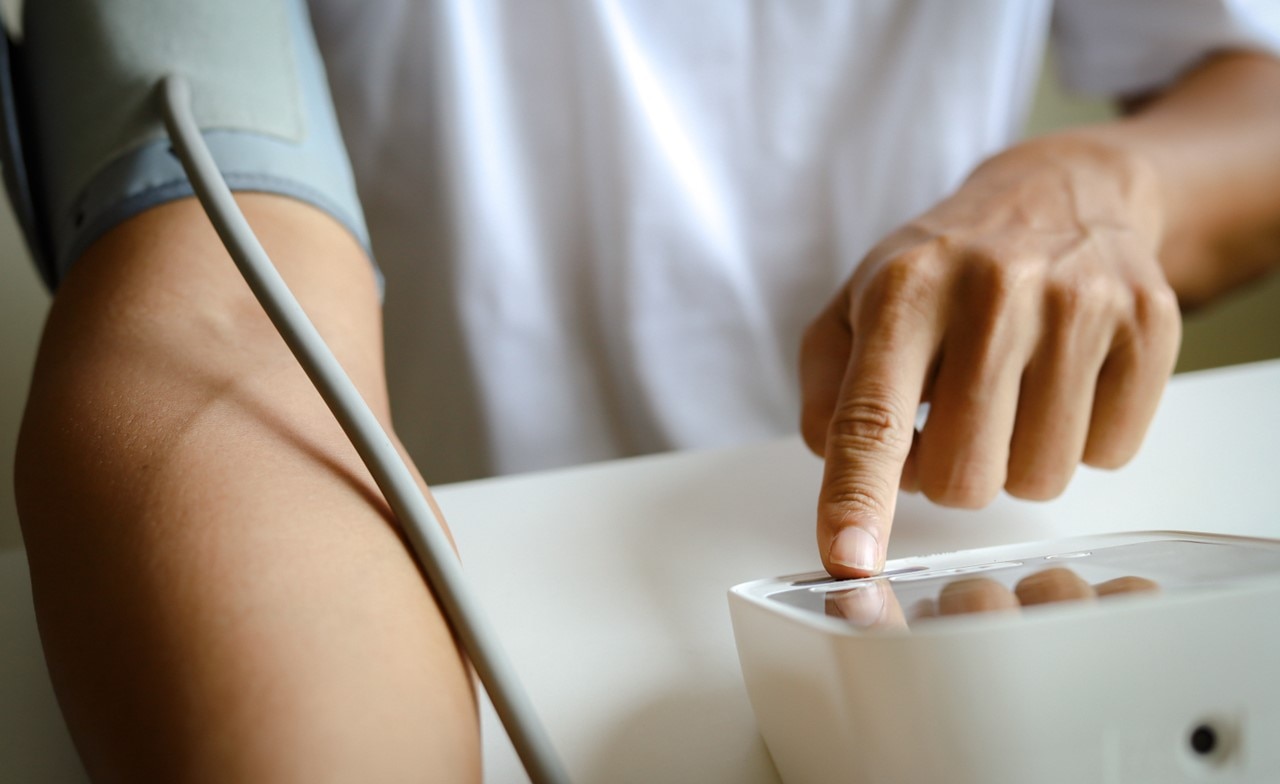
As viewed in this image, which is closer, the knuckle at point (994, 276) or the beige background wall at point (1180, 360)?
the knuckle at point (994, 276)

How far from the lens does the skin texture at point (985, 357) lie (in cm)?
28

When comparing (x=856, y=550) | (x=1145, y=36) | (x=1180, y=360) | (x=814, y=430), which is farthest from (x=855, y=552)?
(x=1180, y=360)

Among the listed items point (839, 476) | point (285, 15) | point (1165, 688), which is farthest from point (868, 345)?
point (285, 15)

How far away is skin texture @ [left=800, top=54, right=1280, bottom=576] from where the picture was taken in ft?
0.93

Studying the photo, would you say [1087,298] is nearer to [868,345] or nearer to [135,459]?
[868,345]

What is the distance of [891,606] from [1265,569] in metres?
0.07

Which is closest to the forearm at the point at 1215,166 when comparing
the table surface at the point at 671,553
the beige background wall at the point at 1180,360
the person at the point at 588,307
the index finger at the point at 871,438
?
the person at the point at 588,307

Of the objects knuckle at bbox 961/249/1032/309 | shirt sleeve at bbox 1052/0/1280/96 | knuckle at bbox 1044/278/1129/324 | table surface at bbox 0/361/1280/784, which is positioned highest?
shirt sleeve at bbox 1052/0/1280/96

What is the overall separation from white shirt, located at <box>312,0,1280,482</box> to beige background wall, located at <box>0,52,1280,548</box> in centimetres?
35

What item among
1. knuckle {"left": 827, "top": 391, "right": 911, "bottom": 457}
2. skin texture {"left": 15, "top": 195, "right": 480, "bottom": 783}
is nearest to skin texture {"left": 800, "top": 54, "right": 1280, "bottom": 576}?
knuckle {"left": 827, "top": 391, "right": 911, "bottom": 457}

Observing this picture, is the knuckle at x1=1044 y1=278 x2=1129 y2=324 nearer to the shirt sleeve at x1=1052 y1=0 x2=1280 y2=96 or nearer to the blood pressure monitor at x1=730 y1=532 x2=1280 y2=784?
the blood pressure monitor at x1=730 y1=532 x2=1280 y2=784

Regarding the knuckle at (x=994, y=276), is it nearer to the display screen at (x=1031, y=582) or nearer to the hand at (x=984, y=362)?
the hand at (x=984, y=362)

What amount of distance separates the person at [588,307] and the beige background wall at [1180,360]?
35cm

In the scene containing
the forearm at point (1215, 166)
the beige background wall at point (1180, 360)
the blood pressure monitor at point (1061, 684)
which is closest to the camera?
the blood pressure monitor at point (1061, 684)
